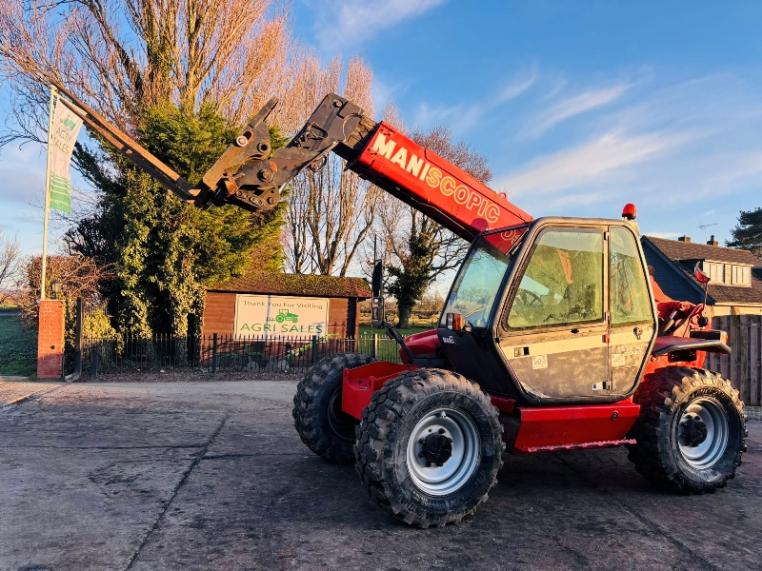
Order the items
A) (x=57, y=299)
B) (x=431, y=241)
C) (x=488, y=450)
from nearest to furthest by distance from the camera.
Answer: (x=488, y=450)
(x=57, y=299)
(x=431, y=241)

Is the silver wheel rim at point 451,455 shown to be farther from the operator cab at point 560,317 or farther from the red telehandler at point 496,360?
the operator cab at point 560,317

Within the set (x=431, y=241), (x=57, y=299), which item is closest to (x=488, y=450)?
(x=57, y=299)

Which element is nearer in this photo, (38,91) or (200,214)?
(200,214)

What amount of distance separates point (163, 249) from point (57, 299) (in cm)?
297

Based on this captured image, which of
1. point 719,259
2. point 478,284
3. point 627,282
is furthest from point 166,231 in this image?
point 719,259

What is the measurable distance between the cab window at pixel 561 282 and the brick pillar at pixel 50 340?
11592 millimetres

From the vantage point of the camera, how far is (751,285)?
3491cm

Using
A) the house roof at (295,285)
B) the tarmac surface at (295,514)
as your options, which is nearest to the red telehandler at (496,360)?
the tarmac surface at (295,514)

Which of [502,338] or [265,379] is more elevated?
[502,338]

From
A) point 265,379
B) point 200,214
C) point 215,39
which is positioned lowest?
point 265,379

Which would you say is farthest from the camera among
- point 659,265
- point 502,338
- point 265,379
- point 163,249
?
point 659,265

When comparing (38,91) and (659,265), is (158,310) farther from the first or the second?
(659,265)

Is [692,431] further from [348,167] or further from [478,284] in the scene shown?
[348,167]

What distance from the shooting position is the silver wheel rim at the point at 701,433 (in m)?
4.67
